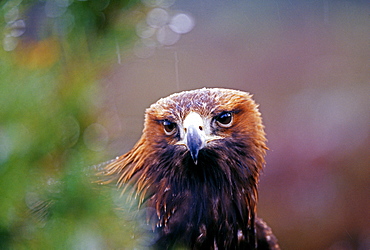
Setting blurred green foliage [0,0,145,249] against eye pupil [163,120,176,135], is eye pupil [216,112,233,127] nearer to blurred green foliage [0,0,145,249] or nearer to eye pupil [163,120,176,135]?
eye pupil [163,120,176,135]

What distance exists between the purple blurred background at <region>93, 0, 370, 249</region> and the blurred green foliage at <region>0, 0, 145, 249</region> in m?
1.00

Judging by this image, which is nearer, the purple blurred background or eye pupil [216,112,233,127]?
eye pupil [216,112,233,127]

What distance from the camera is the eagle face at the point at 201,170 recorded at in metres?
1.05

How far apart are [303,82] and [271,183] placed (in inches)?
14.9

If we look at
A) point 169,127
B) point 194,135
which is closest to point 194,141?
point 194,135

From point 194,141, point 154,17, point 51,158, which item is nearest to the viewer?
point 51,158

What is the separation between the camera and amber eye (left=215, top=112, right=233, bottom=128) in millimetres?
1068

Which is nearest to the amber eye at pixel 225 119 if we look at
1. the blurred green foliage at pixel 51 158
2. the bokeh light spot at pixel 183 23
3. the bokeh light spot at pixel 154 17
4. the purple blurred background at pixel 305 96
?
the purple blurred background at pixel 305 96

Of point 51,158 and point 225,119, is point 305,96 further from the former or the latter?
point 51,158

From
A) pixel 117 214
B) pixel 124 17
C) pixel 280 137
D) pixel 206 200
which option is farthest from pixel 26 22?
pixel 280 137

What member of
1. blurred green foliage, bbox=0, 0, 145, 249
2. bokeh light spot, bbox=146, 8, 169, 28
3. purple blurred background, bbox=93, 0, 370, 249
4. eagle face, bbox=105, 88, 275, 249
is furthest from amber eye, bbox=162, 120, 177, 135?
blurred green foliage, bbox=0, 0, 145, 249

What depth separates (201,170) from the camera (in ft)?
3.59

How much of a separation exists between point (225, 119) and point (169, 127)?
0.51ft

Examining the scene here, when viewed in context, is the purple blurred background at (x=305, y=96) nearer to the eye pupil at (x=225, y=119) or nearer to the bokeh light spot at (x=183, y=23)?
the bokeh light spot at (x=183, y=23)
